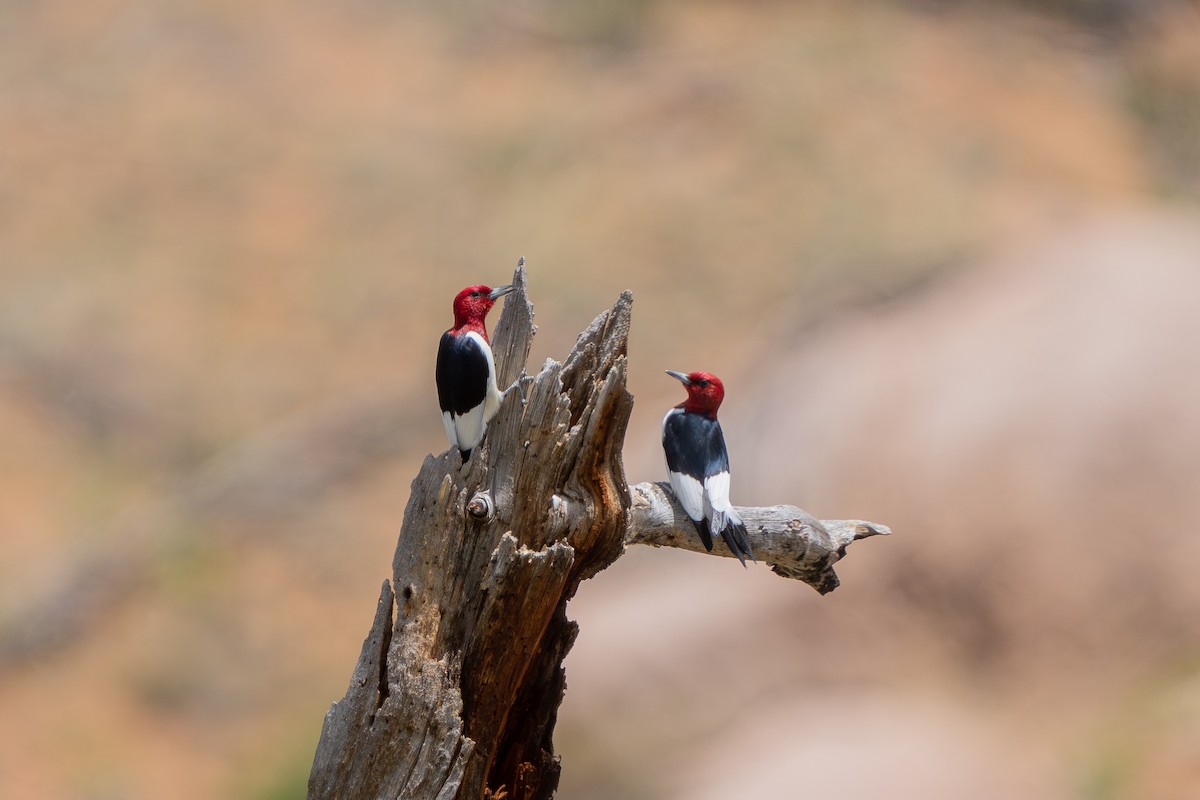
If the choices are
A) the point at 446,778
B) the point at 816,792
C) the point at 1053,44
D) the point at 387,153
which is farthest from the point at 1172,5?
the point at 446,778

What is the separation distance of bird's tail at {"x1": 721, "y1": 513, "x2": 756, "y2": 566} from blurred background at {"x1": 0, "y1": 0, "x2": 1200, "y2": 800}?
5203 mm

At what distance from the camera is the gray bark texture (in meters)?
5.42

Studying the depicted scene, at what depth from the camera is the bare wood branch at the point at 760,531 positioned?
6160 mm

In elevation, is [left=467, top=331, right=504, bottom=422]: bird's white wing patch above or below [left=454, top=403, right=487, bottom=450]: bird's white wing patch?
above

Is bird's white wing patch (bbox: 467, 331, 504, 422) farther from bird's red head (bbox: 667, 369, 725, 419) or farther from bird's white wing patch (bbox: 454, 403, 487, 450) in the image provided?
bird's red head (bbox: 667, 369, 725, 419)

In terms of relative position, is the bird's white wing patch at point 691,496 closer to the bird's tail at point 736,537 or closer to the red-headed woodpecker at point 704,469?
the red-headed woodpecker at point 704,469

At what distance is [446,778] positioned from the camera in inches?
215

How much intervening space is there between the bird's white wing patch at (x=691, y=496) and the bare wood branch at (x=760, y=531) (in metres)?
0.10

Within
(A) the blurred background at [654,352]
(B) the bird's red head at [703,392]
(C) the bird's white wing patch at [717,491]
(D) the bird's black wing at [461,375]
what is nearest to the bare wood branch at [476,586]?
(D) the bird's black wing at [461,375]

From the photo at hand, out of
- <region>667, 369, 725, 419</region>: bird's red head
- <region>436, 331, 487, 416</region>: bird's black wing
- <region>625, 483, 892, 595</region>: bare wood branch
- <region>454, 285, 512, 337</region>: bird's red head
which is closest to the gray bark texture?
<region>436, 331, 487, 416</region>: bird's black wing

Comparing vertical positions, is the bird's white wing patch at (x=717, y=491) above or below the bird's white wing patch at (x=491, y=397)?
below

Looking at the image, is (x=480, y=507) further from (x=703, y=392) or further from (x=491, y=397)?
(x=703, y=392)

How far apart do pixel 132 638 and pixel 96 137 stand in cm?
943

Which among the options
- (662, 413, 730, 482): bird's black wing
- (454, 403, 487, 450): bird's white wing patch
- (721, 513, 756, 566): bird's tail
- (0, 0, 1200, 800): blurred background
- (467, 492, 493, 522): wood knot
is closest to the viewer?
(467, 492, 493, 522): wood knot
